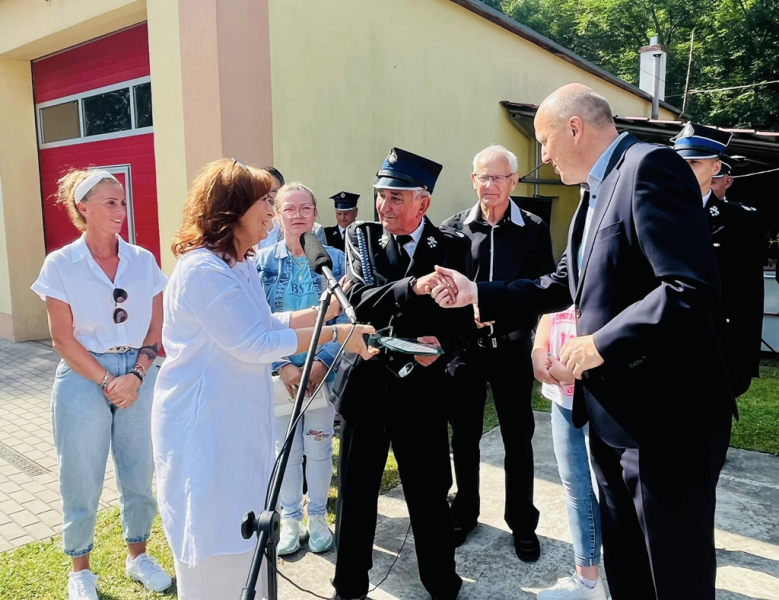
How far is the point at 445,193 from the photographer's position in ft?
28.9

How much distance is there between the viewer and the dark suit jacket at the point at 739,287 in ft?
11.2

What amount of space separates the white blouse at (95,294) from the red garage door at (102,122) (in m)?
4.57

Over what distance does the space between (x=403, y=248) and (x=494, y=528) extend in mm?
2009

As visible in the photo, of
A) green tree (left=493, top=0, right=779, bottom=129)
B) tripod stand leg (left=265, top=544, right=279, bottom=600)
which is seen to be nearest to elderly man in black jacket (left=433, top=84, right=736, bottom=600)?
tripod stand leg (left=265, top=544, right=279, bottom=600)

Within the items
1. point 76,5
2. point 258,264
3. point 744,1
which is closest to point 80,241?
point 258,264

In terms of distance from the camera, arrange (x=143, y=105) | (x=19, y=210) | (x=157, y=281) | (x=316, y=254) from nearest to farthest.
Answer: (x=316, y=254) → (x=157, y=281) → (x=143, y=105) → (x=19, y=210)

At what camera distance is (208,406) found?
2166 mm

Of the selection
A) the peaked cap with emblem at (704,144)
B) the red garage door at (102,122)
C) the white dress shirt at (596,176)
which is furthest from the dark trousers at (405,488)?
the red garage door at (102,122)

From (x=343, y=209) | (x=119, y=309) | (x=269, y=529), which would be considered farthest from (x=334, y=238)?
(x=269, y=529)

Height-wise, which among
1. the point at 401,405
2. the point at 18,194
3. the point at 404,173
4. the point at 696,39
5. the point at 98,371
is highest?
the point at 696,39

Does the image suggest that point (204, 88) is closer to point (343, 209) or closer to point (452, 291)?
point (343, 209)

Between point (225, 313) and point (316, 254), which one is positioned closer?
point (225, 313)

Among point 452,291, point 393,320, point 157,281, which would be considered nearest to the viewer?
point 452,291

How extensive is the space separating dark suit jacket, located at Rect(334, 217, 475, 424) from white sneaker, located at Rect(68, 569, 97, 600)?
5.28 feet
